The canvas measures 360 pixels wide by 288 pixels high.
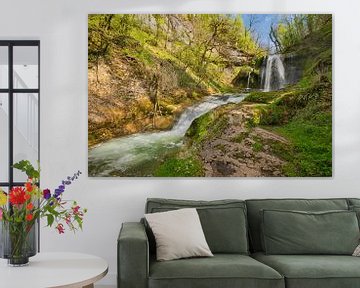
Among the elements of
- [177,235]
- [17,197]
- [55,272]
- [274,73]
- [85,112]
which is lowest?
[55,272]

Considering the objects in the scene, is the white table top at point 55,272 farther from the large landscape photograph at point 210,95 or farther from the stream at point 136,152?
the large landscape photograph at point 210,95

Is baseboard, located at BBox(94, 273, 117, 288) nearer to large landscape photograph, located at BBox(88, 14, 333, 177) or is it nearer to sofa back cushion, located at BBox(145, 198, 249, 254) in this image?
Result: sofa back cushion, located at BBox(145, 198, 249, 254)

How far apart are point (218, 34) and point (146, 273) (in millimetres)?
2158

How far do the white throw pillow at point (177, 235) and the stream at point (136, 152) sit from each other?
2.17ft

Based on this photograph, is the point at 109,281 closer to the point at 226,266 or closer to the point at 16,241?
the point at 226,266

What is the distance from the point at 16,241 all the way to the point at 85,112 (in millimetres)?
1649

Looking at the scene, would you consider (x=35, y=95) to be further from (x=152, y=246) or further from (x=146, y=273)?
(x=146, y=273)

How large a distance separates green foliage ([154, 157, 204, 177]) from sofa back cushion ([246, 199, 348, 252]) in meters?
0.52

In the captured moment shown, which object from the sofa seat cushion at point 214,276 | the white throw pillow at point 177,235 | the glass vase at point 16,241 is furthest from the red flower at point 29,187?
the white throw pillow at point 177,235

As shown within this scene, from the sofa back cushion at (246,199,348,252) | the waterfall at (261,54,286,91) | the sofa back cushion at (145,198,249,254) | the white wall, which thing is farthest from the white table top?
the waterfall at (261,54,286,91)

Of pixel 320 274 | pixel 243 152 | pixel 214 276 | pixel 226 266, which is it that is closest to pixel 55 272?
pixel 214 276

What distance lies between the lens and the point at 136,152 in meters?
4.86

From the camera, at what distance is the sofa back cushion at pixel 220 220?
434 centimetres

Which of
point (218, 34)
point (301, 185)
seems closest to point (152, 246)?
point (301, 185)
